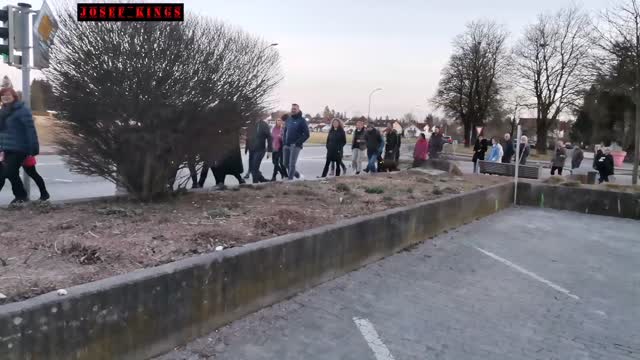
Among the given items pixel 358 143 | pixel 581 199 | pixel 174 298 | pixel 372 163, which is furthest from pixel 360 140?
pixel 174 298

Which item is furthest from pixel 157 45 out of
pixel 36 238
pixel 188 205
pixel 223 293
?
pixel 223 293

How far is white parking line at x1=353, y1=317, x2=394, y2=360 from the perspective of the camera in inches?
151

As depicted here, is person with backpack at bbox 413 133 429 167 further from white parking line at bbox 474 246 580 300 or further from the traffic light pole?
the traffic light pole

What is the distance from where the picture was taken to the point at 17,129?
6.64 meters

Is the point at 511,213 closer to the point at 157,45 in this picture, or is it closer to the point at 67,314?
the point at 157,45

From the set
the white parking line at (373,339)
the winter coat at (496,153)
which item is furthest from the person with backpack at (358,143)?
the white parking line at (373,339)

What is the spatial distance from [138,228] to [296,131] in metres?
7.39

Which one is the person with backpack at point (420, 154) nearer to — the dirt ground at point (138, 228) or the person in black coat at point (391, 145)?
the person in black coat at point (391, 145)

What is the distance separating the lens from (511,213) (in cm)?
1175

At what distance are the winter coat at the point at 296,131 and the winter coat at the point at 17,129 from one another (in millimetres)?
6139

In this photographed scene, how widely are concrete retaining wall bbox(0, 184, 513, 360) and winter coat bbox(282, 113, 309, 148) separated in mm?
5959

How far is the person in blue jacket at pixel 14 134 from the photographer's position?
21.7ft

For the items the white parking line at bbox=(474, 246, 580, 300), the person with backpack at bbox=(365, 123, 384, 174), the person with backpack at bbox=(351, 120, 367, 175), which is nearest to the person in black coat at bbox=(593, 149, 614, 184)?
the person with backpack at bbox=(365, 123, 384, 174)

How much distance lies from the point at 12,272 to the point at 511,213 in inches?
414
